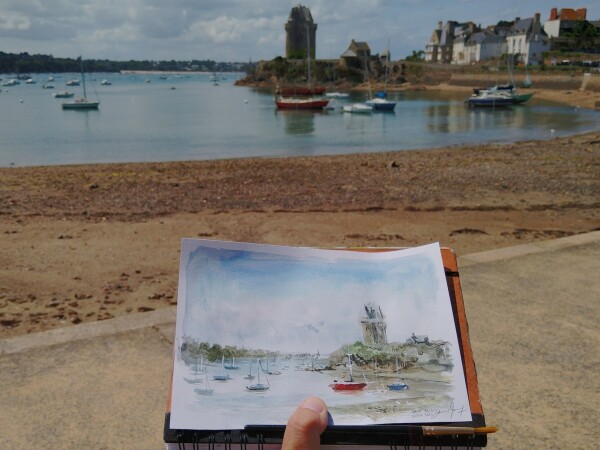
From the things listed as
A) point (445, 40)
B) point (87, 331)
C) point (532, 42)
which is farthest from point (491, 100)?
point (445, 40)

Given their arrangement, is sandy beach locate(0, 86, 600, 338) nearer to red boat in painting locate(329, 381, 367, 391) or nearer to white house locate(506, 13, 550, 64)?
red boat in painting locate(329, 381, 367, 391)

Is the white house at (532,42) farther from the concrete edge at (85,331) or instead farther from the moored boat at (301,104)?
the concrete edge at (85,331)

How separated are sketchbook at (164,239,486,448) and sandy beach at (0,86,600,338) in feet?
12.2

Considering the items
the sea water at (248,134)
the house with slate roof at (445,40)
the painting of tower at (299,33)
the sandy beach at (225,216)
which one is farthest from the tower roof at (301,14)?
the sandy beach at (225,216)

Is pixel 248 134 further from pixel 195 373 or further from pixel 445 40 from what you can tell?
pixel 445 40

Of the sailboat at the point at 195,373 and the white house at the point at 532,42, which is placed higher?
the white house at the point at 532,42

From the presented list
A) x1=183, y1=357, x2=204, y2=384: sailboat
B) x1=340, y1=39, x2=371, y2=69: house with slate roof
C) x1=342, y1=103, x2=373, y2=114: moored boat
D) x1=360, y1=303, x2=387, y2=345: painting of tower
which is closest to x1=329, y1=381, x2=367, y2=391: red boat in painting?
x1=360, y1=303, x2=387, y2=345: painting of tower

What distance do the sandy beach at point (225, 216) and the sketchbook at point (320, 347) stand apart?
12.2 feet

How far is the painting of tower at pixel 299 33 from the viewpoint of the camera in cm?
13200

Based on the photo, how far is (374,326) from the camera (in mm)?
2096

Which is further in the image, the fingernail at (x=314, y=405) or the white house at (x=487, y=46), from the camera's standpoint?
the white house at (x=487, y=46)

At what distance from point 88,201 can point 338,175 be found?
247 inches

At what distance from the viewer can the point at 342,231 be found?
870 cm
